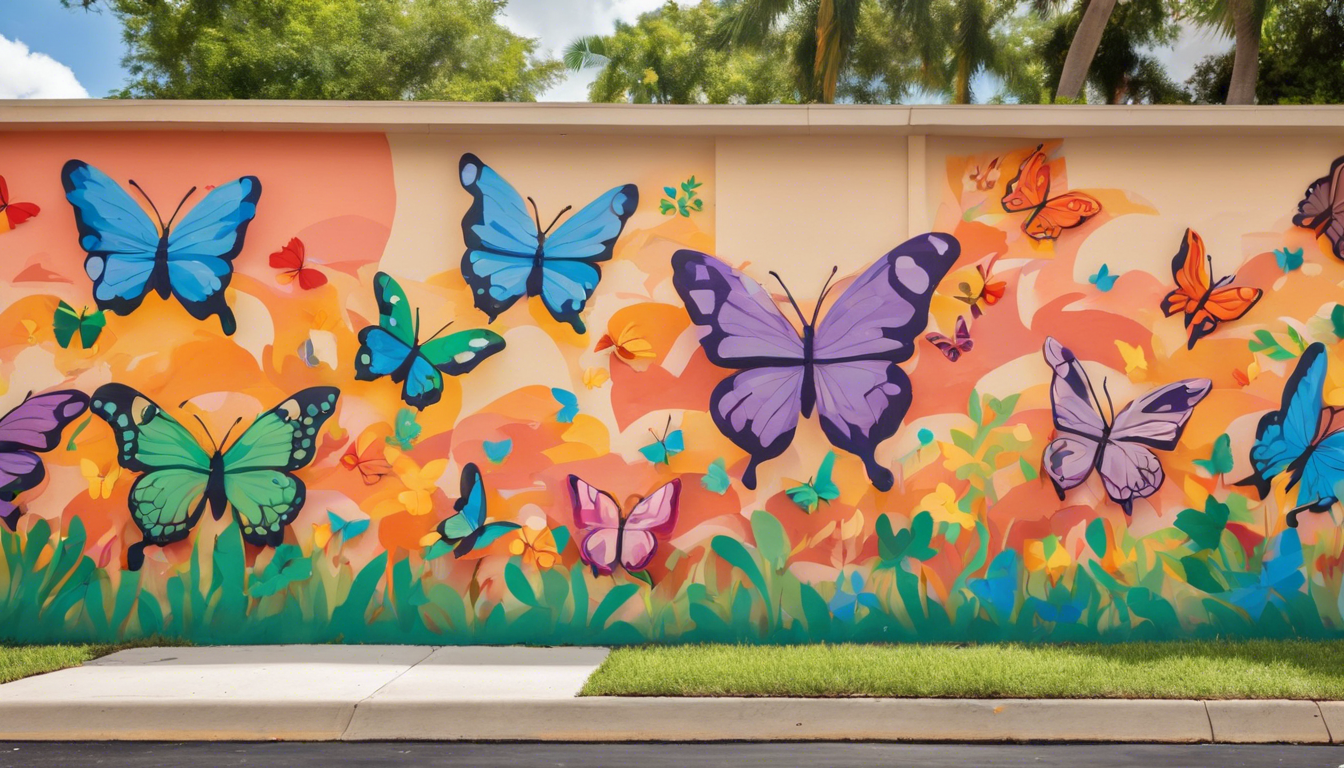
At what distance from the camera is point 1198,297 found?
670 centimetres

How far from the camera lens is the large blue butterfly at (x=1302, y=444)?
6.69 m

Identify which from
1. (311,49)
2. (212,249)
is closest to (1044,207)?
(212,249)

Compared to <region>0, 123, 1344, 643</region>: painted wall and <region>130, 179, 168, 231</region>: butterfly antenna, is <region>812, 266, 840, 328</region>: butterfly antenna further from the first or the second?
<region>130, 179, 168, 231</region>: butterfly antenna

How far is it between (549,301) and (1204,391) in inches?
176

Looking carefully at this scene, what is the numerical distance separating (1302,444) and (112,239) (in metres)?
8.25

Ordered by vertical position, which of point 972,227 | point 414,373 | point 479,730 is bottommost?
point 479,730

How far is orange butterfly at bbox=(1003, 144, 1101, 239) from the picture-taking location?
6.75 meters

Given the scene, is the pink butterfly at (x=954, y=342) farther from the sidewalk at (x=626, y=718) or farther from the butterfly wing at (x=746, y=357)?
the sidewalk at (x=626, y=718)

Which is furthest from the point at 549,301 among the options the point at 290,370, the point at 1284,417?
the point at 1284,417

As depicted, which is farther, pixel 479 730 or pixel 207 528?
pixel 207 528

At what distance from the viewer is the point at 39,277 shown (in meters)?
6.79

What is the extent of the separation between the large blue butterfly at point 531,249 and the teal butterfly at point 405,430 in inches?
34.3

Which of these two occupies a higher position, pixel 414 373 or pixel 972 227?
pixel 972 227

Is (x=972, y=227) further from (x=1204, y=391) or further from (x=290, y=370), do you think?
(x=290, y=370)
